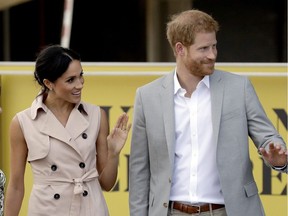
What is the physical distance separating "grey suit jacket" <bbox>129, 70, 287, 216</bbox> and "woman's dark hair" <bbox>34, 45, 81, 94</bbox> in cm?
45

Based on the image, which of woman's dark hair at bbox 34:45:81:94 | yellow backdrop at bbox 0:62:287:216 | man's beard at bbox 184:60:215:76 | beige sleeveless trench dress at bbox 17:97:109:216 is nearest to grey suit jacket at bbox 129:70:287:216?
man's beard at bbox 184:60:215:76

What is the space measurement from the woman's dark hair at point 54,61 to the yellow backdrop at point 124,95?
179cm

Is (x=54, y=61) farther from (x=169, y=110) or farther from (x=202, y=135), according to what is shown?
(x=202, y=135)

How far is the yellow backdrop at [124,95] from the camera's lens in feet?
20.1

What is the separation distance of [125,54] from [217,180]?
9.26 meters

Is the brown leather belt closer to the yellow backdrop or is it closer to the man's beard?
the man's beard

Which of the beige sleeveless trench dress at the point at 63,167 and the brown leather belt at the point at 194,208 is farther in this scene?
the beige sleeveless trench dress at the point at 63,167

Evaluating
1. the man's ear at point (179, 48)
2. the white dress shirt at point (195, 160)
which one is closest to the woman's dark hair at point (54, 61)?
the man's ear at point (179, 48)

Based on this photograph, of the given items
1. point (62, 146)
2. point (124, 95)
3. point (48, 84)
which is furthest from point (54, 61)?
point (124, 95)

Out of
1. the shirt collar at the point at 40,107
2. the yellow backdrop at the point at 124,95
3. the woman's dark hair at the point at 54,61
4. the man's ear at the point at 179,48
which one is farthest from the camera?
the yellow backdrop at the point at 124,95

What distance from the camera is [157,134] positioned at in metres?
4.29

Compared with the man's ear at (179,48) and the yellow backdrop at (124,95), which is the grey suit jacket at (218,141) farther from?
the yellow backdrop at (124,95)

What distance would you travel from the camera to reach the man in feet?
13.6

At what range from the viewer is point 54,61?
4.40 m
